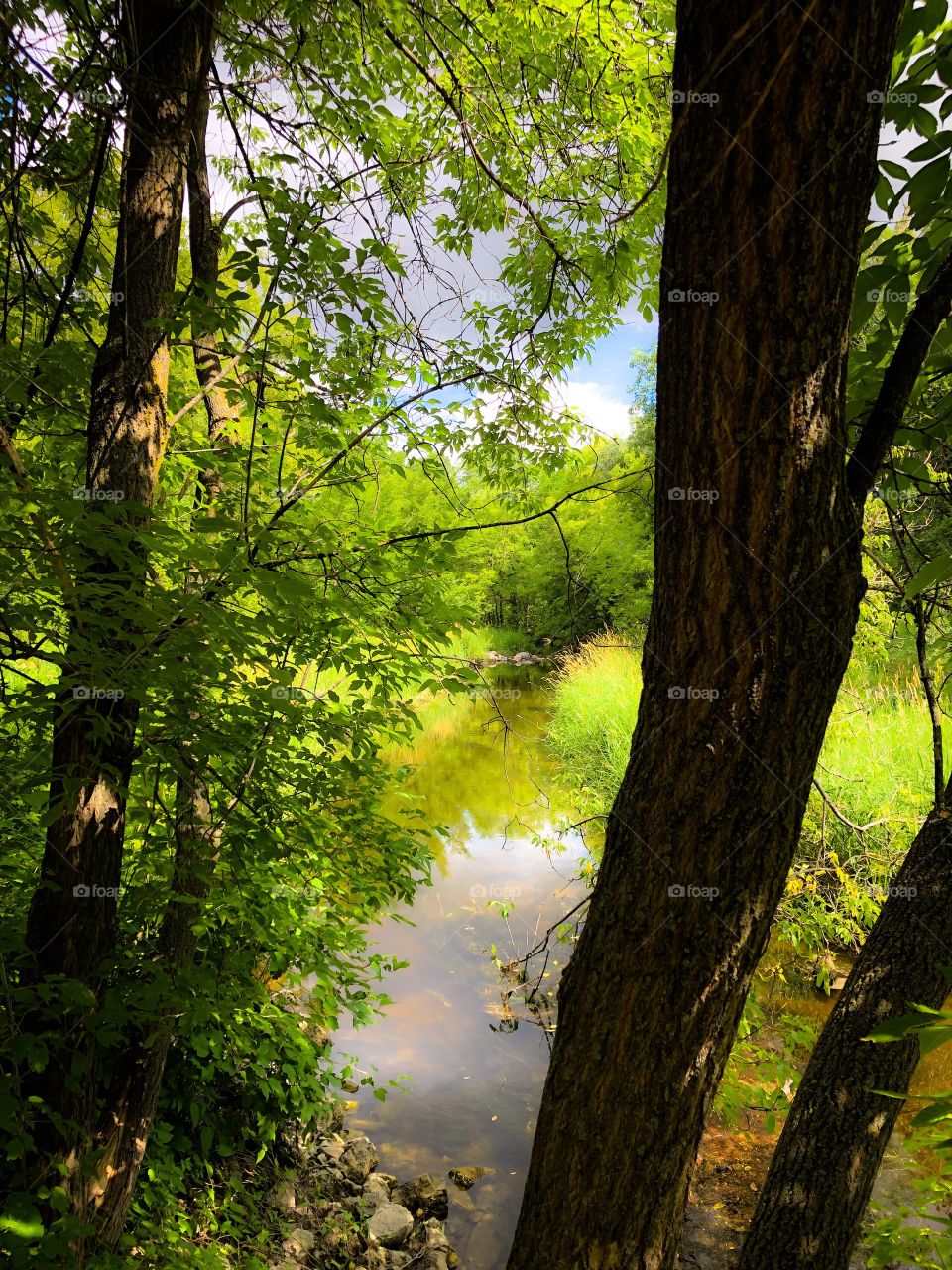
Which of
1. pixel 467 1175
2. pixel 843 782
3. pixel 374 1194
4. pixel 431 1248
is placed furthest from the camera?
pixel 843 782

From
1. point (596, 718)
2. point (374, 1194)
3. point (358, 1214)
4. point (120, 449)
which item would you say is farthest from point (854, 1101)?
point (596, 718)

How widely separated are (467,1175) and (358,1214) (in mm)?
834

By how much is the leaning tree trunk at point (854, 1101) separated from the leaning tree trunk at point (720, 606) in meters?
1.23

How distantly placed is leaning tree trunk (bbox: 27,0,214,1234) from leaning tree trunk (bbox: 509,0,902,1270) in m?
1.50

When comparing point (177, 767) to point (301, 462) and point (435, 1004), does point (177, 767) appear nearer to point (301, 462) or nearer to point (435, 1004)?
point (301, 462)

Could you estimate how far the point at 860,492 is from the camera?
4.06 feet

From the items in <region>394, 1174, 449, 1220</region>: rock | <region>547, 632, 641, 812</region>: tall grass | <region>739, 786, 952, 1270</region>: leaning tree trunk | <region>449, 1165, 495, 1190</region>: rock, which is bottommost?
<region>449, 1165, 495, 1190</region>: rock

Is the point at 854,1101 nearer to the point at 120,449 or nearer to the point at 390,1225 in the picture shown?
the point at 390,1225

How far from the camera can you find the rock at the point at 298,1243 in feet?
9.37

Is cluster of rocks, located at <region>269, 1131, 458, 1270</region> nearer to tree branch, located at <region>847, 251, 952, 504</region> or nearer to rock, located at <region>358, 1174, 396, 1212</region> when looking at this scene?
rock, located at <region>358, 1174, 396, 1212</region>

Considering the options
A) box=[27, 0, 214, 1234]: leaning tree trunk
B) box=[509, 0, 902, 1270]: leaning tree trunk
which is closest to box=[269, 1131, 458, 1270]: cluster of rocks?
box=[27, 0, 214, 1234]: leaning tree trunk

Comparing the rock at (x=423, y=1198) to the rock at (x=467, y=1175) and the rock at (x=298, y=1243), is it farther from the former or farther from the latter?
the rock at (x=298, y=1243)

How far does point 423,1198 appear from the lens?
3643 mm

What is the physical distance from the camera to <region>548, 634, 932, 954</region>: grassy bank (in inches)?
144
